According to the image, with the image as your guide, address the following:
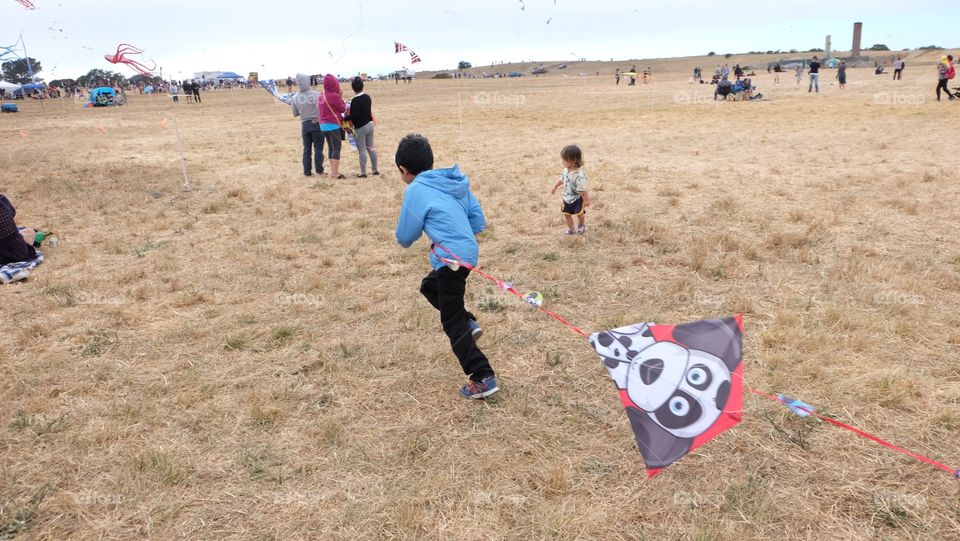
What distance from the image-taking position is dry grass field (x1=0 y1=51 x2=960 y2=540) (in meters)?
3.08

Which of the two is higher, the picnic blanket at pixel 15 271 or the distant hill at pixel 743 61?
the distant hill at pixel 743 61

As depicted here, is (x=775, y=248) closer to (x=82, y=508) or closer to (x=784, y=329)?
(x=784, y=329)

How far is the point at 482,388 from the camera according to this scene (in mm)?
4055

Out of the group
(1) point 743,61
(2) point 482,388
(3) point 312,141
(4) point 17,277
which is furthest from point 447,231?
(1) point 743,61

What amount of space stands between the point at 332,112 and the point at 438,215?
842cm

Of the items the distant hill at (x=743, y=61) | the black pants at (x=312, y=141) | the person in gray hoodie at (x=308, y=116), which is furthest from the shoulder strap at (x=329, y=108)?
the distant hill at (x=743, y=61)

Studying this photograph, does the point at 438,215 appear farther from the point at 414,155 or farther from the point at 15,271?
the point at 15,271

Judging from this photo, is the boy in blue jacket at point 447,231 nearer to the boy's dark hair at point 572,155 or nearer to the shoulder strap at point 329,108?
the boy's dark hair at point 572,155

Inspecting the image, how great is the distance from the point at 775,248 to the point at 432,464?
17.7 feet

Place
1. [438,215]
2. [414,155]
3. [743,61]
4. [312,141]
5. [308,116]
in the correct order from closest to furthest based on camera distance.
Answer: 1. [438,215]
2. [414,155]
3. [308,116]
4. [312,141]
5. [743,61]

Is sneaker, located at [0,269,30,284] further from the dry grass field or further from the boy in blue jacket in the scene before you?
the boy in blue jacket

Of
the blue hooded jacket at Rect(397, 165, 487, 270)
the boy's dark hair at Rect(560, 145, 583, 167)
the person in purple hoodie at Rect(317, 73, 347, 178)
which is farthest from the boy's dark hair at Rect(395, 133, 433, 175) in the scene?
the person in purple hoodie at Rect(317, 73, 347, 178)

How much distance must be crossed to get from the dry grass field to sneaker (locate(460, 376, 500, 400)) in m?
0.07

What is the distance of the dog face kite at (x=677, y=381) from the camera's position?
2988mm
